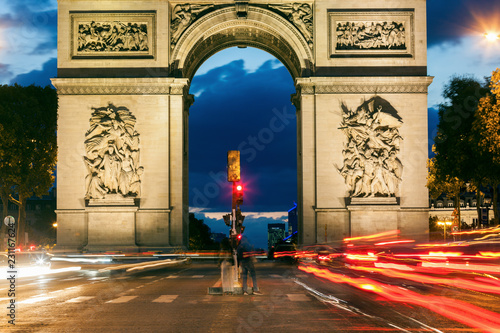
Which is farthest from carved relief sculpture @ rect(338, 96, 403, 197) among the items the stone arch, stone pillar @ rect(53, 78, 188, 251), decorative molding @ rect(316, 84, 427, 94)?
stone pillar @ rect(53, 78, 188, 251)

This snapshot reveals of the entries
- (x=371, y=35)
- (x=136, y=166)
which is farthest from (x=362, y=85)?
(x=136, y=166)

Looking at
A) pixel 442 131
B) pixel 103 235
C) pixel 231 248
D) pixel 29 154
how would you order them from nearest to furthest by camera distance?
1. pixel 231 248
2. pixel 103 235
3. pixel 29 154
4. pixel 442 131

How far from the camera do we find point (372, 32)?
50.1 meters

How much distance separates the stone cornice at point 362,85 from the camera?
49.2 m

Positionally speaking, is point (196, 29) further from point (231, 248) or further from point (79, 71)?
point (231, 248)

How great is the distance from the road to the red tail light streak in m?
0.33

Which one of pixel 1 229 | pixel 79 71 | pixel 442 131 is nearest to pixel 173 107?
pixel 79 71

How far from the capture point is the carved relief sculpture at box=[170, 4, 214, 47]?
50062mm

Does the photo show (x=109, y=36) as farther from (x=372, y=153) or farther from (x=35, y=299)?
(x=35, y=299)

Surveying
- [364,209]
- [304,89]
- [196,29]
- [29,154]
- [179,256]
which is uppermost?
[196,29]

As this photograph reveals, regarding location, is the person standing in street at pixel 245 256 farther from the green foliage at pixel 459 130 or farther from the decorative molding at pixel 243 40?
the green foliage at pixel 459 130

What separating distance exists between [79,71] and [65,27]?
3.14 metres

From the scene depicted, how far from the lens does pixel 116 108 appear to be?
4934 centimetres

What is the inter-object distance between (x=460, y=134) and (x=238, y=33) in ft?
64.1
